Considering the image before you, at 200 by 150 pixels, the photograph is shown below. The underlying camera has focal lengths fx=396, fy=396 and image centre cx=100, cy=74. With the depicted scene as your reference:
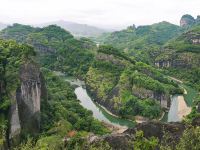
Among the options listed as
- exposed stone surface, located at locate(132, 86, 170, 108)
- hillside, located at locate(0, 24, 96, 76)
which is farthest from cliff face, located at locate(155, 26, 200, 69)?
exposed stone surface, located at locate(132, 86, 170, 108)

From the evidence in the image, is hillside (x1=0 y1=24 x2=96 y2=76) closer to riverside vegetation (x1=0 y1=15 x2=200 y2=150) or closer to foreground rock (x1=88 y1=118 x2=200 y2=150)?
riverside vegetation (x1=0 y1=15 x2=200 y2=150)

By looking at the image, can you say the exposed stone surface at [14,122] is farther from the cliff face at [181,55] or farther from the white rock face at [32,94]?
the cliff face at [181,55]

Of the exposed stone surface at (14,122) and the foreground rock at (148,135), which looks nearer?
the foreground rock at (148,135)

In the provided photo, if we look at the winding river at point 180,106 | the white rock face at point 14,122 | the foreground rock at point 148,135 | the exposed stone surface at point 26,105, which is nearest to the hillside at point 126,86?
the winding river at point 180,106

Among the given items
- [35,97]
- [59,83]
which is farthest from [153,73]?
[35,97]

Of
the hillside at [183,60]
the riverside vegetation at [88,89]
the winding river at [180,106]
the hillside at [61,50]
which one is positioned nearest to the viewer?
the riverside vegetation at [88,89]

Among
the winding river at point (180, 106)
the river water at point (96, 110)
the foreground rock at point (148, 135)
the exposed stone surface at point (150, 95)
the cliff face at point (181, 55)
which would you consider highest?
the foreground rock at point (148, 135)

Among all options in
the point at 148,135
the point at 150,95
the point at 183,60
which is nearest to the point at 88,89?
the point at 150,95

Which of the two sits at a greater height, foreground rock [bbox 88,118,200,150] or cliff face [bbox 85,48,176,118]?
foreground rock [bbox 88,118,200,150]

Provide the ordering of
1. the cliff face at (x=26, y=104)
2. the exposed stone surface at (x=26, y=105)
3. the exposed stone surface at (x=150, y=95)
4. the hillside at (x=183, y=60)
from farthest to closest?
the hillside at (x=183, y=60) < the exposed stone surface at (x=150, y=95) < the cliff face at (x=26, y=104) < the exposed stone surface at (x=26, y=105)
